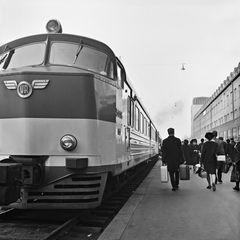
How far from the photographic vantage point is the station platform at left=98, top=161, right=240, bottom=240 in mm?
5352

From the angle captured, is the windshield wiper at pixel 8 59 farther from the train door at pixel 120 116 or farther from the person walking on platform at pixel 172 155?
the person walking on platform at pixel 172 155

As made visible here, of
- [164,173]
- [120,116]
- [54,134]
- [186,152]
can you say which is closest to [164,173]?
[164,173]

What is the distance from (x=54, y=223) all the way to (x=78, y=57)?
9.18 ft

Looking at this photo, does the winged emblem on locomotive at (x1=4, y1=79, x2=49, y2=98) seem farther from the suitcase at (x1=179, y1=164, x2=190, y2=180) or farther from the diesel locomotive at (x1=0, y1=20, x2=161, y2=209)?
the suitcase at (x1=179, y1=164, x2=190, y2=180)

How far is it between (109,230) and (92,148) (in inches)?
48.2

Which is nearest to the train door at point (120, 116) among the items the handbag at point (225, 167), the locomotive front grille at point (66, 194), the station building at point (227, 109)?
the locomotive front grille at point (66, 194)

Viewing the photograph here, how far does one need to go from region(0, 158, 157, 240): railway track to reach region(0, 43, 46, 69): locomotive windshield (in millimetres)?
2574

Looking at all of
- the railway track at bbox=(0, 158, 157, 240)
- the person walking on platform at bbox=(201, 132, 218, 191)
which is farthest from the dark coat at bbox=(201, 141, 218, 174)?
the railway track at bbox=(0, 158, 157, 240)

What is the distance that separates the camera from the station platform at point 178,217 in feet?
17.6

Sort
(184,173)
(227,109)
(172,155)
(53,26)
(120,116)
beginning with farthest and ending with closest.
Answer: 1. (227,109)
2. (184,173)
3. (172,155)
4. (120,116)
5. (53,26)

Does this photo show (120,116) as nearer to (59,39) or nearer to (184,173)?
(59,39)

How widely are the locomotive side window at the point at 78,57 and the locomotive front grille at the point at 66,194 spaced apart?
192 cm

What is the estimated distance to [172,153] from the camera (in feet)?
33.5

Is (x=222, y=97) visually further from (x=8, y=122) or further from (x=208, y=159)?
(x=8, y=122)
